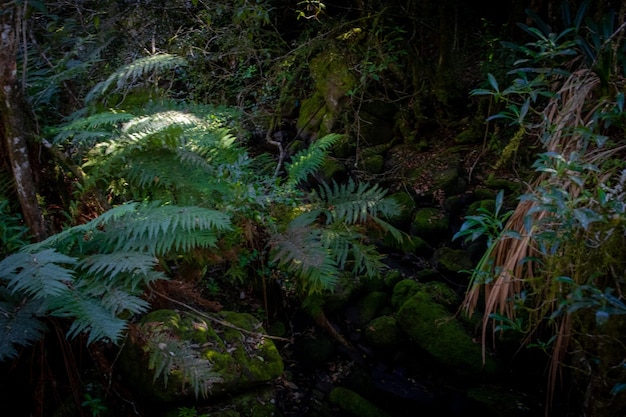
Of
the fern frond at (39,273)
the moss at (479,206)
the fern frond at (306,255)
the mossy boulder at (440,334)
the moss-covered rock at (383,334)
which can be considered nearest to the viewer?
the fern frond at (39,273)

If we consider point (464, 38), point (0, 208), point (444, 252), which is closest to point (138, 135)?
point (0, 208)

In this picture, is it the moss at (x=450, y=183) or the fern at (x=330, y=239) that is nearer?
the fern at (x=330, y=239)

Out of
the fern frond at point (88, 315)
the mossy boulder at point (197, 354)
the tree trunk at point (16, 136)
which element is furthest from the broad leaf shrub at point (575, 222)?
the tree trunk at point (16, 136)

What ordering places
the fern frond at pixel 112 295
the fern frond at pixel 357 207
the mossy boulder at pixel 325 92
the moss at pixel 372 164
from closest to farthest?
the fern frond at pixel 112 295 → the fern frond at pixel 357 207 → the moss at pixel 372 164 → the mossy boulder at pixel 325 92

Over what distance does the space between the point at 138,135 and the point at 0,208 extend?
744 mm

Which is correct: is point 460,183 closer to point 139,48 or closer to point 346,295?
point 346,295

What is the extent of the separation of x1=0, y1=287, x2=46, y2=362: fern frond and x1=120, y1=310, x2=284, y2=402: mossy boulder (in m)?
0.39

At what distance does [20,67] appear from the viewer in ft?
9.14

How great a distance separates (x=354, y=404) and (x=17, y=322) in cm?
196

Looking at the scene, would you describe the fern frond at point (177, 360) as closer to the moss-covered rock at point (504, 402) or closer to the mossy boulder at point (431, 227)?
the moss-covered rock at point (504, 402)

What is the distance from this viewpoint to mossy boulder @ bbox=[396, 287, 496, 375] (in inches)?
119

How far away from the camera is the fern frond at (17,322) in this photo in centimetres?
170

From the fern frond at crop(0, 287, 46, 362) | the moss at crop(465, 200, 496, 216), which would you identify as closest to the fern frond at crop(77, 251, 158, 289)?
the fern frond at crop(0, 287, 46, 362)

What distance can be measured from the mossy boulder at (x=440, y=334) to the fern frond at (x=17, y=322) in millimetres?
2275
